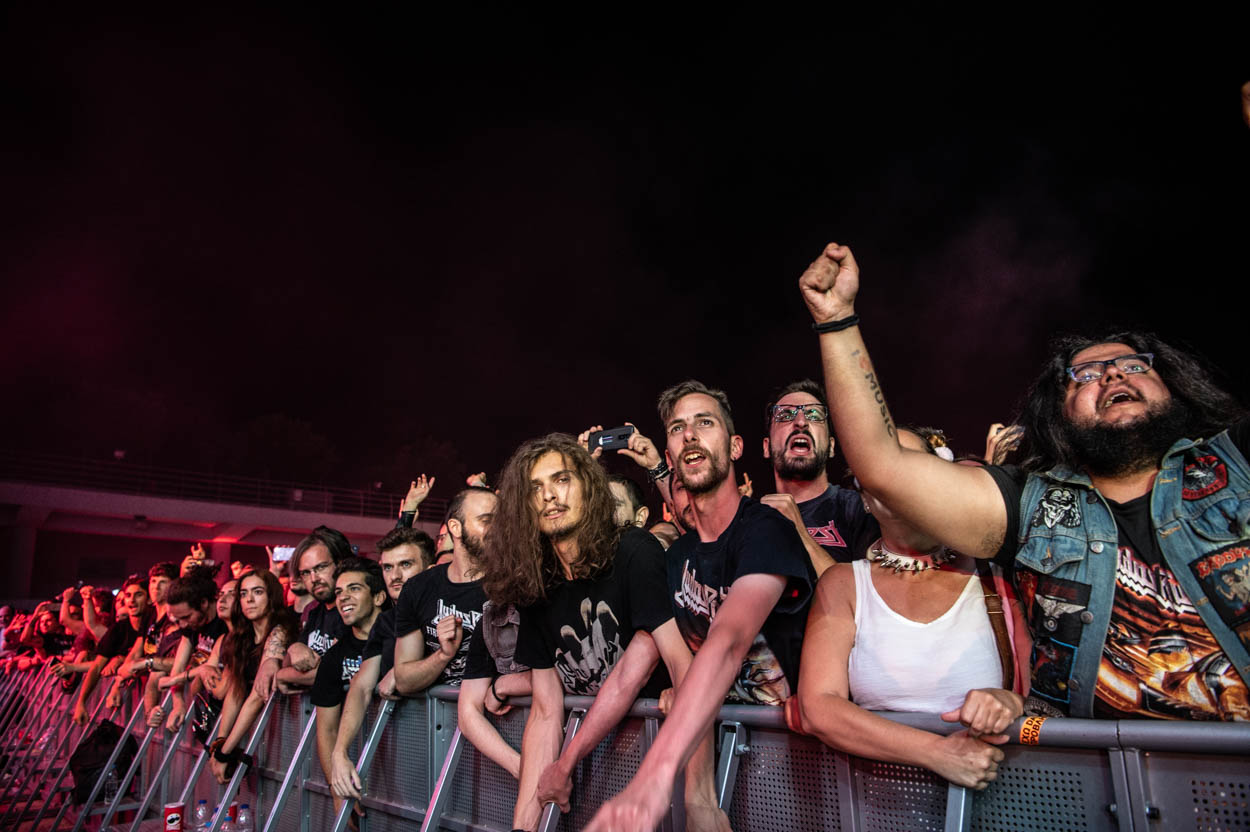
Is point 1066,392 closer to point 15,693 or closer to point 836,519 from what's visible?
point 836,519

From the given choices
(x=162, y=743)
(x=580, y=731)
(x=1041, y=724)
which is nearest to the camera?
(x=1041, y=724)

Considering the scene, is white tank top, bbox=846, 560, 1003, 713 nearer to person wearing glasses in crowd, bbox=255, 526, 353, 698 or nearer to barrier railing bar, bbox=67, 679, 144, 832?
person wearing glasses in crowd, bbox=255, 526, 353, 698

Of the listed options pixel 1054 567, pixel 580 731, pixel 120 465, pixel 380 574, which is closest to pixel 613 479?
pixel 380 574

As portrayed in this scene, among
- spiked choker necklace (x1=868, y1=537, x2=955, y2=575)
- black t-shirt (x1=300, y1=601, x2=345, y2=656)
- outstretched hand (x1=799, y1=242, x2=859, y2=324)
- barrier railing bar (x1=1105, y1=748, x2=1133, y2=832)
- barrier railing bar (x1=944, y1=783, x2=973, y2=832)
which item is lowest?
barrier railing bar (x1=944, y1=783, x2=973, y2=832)

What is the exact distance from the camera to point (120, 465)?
1084 inches

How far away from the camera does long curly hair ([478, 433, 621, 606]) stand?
3240 mm

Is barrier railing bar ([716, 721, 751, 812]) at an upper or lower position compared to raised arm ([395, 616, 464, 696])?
lower

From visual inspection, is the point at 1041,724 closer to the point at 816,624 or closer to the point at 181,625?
the point at 816,624

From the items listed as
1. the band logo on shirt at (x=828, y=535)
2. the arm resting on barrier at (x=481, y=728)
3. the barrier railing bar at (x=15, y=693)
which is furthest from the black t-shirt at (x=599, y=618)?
the barrier railing bar at (x=15, y=693)

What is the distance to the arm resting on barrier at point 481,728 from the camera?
11.5 feet

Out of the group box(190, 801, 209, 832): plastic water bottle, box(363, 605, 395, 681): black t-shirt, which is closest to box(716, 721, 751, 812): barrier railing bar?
box(363, 605, 395, 681): black t-shirt

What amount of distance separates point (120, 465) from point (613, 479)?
28950 millimetres

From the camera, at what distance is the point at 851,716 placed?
7.61 feet

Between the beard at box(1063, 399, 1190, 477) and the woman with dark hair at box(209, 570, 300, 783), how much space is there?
5.82m
